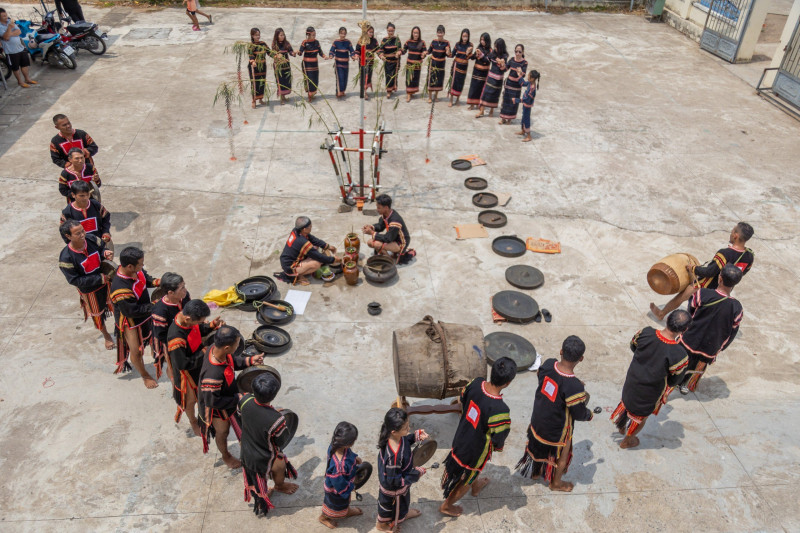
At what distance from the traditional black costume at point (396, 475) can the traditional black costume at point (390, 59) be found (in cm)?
1026

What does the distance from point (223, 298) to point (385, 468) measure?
3.73m

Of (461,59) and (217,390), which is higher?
(461,59)

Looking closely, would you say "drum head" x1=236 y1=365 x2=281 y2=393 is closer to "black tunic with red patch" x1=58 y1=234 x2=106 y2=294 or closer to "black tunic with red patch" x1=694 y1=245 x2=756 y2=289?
"black tunic with red patch" x1=58 y1=234 x2=106 y2=294

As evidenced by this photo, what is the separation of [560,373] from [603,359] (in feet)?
7.55

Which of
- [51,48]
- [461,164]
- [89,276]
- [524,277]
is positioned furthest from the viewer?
[51,48]

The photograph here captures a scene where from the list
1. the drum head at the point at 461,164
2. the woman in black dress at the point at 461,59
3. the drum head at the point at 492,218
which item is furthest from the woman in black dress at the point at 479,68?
the drum head at the point at 492,218

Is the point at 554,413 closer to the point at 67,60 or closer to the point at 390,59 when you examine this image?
the point at 390,59

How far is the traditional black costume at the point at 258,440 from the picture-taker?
4.43 m

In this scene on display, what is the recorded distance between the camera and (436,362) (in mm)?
5344

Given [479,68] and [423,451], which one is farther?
[479,68]

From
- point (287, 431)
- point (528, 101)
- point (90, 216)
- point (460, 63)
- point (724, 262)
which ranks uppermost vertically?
point (460, 63)

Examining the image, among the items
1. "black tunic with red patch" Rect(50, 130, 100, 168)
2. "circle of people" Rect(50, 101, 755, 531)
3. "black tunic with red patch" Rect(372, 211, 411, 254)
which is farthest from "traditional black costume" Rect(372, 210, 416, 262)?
"black tunic with red patch" Rect(50, 130, 100, 168)

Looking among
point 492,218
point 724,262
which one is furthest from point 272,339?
point 724,262

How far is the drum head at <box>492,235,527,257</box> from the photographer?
8328 mm
